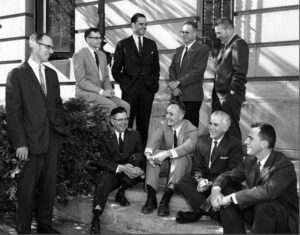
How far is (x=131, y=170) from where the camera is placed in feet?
20.8

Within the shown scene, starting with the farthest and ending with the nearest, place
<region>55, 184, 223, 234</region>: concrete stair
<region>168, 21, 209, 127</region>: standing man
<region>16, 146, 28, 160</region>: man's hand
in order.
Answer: <region>168, 21, 209, 127</region>: standing man
<region>55, 184, 223, 234</region>: concrete stair
<region>16, 146, 28, 160</region>: man's hand

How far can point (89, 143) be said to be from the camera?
22.9ft

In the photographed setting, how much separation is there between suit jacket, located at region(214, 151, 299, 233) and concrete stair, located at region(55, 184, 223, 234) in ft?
1.96

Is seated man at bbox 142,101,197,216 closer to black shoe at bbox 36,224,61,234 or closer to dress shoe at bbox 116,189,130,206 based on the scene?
dress shoe at bbox 116,189,130,206

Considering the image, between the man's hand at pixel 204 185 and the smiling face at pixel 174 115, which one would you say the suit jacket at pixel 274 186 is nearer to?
the man's hand at pixel 204 185

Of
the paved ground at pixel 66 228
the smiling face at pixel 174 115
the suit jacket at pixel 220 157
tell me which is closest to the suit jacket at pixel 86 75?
the smiling face at pixel 174 115

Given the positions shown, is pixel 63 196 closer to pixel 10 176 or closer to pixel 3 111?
pixel 10 176

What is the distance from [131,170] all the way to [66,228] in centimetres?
108

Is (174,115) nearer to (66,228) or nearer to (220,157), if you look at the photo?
(220,157)

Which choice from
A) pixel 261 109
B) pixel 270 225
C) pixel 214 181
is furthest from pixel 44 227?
pixel 261 109

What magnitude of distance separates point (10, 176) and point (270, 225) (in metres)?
3.11

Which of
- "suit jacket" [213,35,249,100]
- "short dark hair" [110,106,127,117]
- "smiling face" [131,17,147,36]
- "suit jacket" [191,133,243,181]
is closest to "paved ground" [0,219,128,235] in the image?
"suit jacket" [191,133,243,181]

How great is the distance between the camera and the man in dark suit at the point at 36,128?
18.0 ft

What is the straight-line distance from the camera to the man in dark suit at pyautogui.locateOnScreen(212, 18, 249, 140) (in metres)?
6.66
